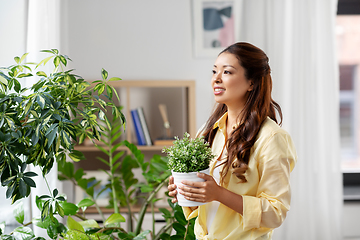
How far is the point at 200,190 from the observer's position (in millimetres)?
990

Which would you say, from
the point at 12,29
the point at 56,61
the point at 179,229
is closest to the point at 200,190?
the point at 56,61

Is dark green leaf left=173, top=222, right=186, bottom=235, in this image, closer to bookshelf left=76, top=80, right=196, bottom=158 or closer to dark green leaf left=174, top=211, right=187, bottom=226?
dark green leaf left=174, top=211, right=187, bottom=226

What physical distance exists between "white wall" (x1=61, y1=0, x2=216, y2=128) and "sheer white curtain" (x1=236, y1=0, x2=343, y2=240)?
1.73ft

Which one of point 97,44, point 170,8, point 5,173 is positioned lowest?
point 5,173

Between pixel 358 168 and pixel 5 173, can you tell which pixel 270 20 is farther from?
pixel 5 173

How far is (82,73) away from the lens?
9.04 feet

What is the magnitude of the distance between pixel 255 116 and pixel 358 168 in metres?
2.26

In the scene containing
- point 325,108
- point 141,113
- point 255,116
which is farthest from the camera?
point 325,108

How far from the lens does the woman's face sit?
3.72ft

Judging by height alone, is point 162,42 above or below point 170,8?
below

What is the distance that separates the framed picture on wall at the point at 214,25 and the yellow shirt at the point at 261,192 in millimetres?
1717

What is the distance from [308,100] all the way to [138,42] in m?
1.34

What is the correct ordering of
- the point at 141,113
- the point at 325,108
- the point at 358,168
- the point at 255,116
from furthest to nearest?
the point at 358,168, the point at 325,108, the point at 141,113, the point at 255,116

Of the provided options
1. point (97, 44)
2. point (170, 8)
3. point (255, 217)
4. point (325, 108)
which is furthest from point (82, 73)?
point (255, 217)
